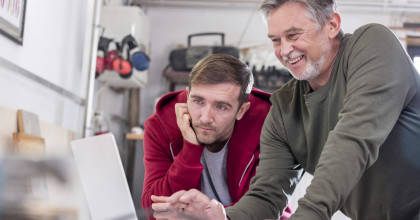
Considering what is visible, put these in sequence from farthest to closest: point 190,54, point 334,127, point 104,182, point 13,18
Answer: point 190,54, point 13,18, point 334,127, point 104,182

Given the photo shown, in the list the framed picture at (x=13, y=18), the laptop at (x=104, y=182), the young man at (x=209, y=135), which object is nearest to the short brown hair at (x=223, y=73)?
the young man at (x=209, y=135)

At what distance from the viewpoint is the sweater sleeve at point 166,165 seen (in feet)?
5.05

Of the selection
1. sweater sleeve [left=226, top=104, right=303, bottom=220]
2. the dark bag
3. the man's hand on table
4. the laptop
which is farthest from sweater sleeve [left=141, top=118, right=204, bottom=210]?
the dark bag

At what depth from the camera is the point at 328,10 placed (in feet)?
3.97

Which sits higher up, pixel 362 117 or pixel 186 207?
pixel 362 117

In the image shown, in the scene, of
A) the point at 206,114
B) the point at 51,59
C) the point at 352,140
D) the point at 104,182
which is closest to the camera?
the point at 104,182

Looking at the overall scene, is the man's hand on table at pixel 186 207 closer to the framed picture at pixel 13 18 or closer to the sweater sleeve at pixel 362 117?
the sweater sleeve at pixel 362 117

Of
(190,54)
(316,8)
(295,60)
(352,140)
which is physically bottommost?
(190,54)

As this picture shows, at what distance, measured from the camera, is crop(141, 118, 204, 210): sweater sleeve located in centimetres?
154

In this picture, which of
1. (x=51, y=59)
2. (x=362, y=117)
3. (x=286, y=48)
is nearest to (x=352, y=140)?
(x=362, y=117)

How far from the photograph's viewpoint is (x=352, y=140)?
0.90 m

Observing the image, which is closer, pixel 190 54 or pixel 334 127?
pixel 334 127

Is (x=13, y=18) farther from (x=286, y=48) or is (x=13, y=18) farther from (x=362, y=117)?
(x=362, y=117)

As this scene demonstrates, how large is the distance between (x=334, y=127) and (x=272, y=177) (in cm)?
21
